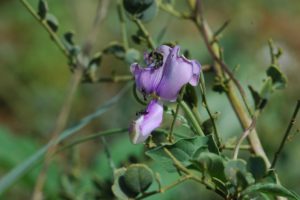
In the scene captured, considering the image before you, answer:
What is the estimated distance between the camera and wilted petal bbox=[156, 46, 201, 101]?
0.91 meters

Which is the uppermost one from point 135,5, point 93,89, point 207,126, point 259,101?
point 135,5

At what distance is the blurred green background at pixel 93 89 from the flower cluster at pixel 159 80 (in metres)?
0.41

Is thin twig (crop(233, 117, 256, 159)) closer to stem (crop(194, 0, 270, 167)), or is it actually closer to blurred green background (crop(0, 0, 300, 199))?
stem (crop(194, 0, 270, 167))

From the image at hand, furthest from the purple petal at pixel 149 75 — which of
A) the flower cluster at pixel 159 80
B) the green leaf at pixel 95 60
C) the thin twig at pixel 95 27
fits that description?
the green leaf at pixel 95 60

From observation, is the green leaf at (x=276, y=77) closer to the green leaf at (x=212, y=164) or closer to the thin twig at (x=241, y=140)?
the thin twig at (x=241, y=140)

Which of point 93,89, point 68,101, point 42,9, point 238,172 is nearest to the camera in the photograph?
point 238,172

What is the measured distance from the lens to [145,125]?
2.99ft

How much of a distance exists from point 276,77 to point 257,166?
1.17ft

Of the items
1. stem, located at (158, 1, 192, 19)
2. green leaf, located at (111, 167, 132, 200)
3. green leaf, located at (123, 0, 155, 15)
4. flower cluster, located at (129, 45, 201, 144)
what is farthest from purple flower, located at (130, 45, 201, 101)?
stem, located at (158, 1, 192, 19)

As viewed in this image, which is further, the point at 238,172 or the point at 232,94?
the point at 232,94

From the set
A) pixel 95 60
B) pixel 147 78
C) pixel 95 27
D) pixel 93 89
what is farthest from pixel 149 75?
pixel 93 89

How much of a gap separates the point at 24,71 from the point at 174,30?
0.80 metres

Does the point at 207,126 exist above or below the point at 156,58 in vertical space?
below

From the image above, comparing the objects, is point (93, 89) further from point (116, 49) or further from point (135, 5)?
point (135, 5)
